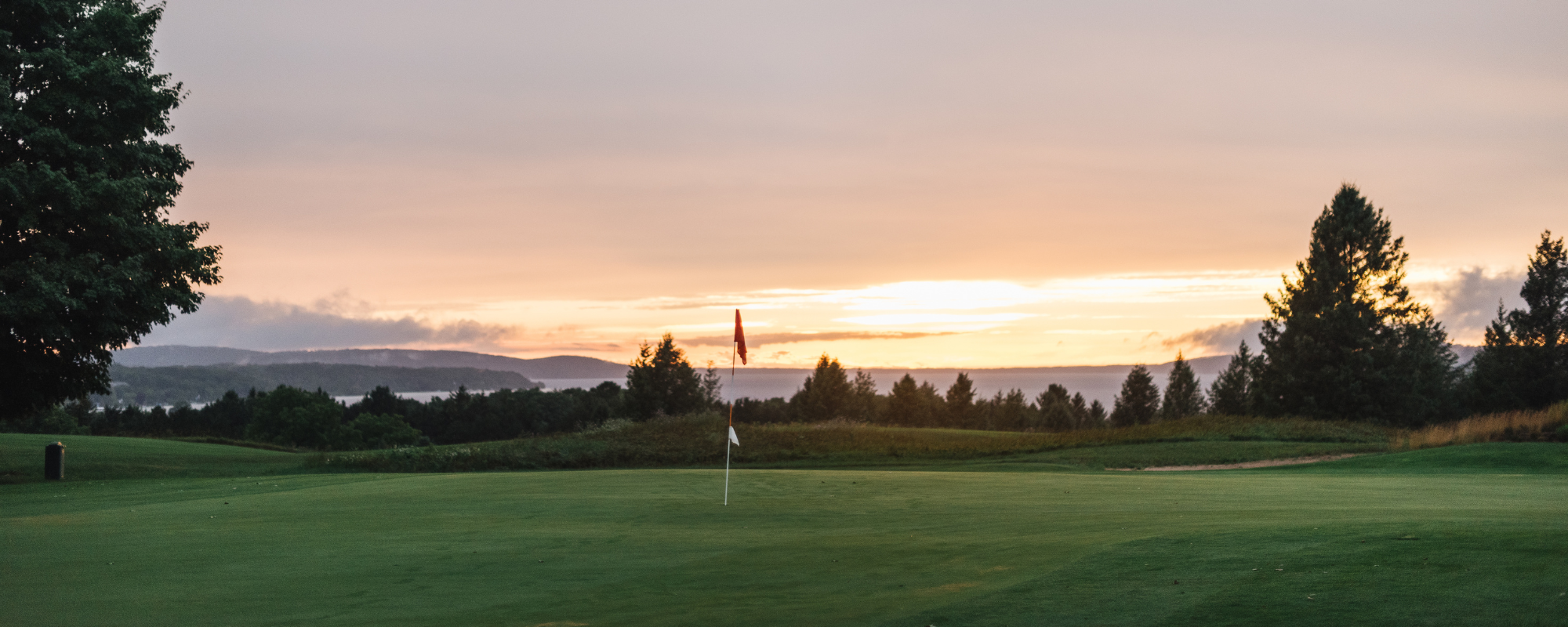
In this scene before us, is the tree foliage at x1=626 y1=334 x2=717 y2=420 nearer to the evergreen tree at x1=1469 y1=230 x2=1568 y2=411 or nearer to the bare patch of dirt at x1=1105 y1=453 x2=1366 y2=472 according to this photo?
the bare patch of dirt at x1=1105 y1=453 x2=1366 y2=472

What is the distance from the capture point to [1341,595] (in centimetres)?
607

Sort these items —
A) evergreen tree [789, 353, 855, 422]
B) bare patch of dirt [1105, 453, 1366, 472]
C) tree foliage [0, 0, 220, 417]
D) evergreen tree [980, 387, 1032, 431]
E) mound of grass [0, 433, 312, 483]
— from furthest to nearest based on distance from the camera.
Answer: evergreen tree [980, 387, 1032, 431] < evergreen tree [789, 353, 855, 422] < bare patch of dirt [1105, 453, 1366, 472] < mound of grass [0, 433, 312, 483] < tree foliage [0, 0, 220, 417]

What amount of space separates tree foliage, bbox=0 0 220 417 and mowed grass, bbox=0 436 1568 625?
24.7 ft

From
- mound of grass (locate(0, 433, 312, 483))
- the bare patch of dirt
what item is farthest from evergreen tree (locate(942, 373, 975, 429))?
mound of grass (locate(0, 433, 312, 483))

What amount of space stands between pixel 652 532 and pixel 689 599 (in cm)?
355

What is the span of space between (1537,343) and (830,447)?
3849 centimetres

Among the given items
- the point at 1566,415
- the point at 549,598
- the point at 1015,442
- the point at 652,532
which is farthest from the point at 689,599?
the point at 1566,415

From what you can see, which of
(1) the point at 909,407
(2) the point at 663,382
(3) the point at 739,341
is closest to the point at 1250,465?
(3) the point at 739,341

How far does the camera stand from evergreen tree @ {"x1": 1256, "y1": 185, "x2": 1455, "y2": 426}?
44.0 metres

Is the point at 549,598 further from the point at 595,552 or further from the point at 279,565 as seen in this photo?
the point at 279,565

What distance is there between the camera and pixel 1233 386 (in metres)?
71.5

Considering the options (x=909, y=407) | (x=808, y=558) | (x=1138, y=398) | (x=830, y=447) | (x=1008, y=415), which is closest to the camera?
(x=808, y=558)

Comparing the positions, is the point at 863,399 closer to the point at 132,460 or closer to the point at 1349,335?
the point at 1349,335

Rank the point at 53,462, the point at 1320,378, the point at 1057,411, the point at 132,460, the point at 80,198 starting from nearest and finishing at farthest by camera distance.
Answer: the point at 80,198 → the point at 53,462 → the point at 132,460 → the point at 1320,378 → the point at 1057,411
